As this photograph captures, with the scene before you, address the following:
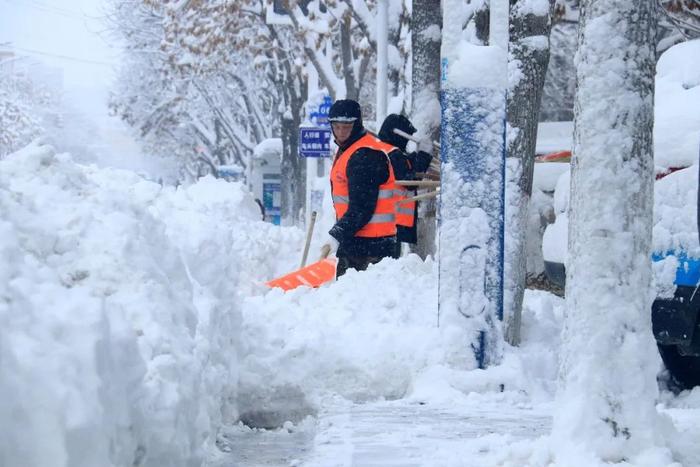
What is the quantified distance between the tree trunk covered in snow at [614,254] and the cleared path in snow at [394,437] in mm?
535

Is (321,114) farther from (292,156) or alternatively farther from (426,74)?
(426,74)

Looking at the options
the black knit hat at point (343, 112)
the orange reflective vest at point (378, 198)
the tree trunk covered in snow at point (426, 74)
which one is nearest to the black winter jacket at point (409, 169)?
the tree trunk covered in snow at point (426, 74)

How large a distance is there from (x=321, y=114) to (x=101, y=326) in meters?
20.3

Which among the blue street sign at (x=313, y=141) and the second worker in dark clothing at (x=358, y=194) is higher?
the blue street sign at (x=313, y=141)

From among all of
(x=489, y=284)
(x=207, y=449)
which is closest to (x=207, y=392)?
(x=207, y=449)

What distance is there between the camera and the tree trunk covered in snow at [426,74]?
10805mm

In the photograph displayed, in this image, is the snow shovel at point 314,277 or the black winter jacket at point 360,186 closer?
the black winter jacket at point 360,186

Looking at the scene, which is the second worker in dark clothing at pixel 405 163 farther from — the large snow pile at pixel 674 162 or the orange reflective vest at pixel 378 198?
the large snow pile at pixel 674 162

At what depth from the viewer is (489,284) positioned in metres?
7.10

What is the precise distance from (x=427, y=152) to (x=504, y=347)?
3.76 meters

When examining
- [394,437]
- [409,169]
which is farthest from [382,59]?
[394,437]

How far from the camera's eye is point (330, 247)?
9383 millimetres

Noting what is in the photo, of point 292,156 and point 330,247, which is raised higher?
point 292,156

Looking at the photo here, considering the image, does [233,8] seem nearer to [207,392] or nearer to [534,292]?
[534,292]
